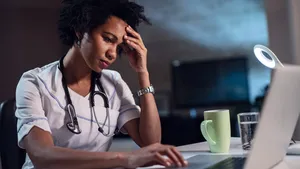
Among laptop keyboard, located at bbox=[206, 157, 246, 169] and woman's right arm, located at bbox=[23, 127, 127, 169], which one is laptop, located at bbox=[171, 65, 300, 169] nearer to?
laptop keyboard, located at bbox=[206, 157, 246, 169]

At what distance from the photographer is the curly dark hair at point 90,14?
1309 mm

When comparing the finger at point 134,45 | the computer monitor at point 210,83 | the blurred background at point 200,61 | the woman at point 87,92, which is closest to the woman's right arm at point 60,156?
the woman at point 87,92

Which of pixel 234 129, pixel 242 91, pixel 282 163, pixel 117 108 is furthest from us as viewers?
pixel 242 91

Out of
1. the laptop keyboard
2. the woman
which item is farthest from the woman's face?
the laptop keyboard

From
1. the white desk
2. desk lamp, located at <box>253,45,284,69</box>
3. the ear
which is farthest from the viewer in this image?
the ear

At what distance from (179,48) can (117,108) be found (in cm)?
99

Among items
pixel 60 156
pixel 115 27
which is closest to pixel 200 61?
pixel 115 27

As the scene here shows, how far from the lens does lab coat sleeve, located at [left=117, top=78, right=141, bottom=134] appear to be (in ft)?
4.75

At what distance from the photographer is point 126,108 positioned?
146cm

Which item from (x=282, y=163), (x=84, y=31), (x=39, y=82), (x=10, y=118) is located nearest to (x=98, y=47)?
(x=84, y=31)

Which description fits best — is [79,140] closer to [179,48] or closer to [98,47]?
[98,47]

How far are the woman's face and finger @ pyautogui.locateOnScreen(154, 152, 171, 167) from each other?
0.51 meters

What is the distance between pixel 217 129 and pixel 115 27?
492 millimetres

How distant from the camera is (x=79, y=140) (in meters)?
1.30
